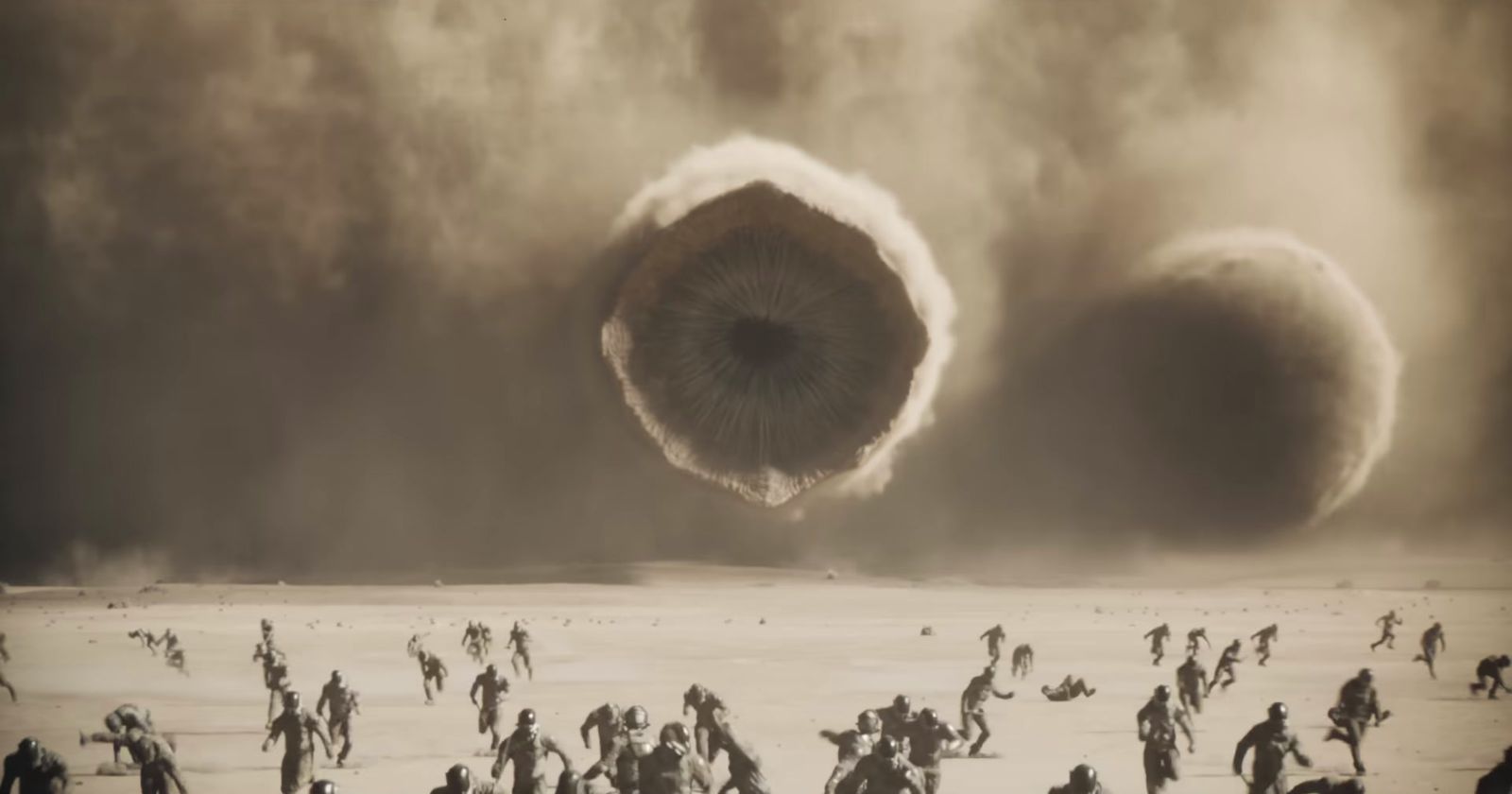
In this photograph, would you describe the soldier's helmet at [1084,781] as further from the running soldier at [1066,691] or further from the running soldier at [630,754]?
the running soldier at [1066,691]

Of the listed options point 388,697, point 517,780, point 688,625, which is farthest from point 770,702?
point 688,625

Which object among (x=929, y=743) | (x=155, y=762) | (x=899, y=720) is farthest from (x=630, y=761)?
(x=155, y=762)

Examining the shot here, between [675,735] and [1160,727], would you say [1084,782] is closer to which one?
[675,735]

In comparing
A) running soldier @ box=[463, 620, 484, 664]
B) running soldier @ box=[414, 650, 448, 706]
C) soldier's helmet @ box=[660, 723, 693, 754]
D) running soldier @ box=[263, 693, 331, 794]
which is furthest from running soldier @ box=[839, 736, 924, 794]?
running soldier @ box=[463, 620, 484, 664]

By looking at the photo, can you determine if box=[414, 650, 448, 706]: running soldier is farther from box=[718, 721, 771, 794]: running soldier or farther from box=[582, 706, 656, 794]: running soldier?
box=[718, 721, 771, 794]: running soldier

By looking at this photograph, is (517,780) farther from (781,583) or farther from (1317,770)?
(781,583)

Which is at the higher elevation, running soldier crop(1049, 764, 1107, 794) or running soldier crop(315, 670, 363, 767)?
running soldier crop(315, 670, 363, 767)
